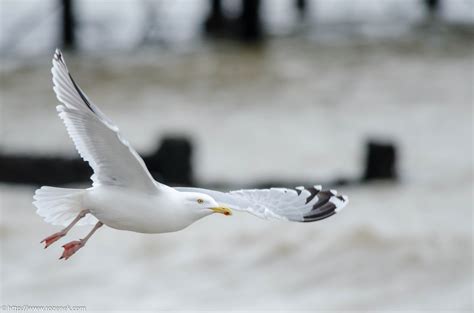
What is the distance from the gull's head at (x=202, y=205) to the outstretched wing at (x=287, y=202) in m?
0.39

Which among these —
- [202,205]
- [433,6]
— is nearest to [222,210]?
[202,205]

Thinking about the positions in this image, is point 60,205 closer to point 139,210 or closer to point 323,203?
point 139,210

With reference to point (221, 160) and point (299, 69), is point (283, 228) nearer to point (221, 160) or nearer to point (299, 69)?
point (221, 160)

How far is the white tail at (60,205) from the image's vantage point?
15.8ft

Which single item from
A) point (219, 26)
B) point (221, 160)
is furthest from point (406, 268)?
point (219, 26)

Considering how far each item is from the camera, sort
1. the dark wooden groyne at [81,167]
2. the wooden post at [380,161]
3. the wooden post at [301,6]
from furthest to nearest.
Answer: the wooden post at [301,6] < the wooden post at [380,161] < the dark wooden groyne at [81,167]

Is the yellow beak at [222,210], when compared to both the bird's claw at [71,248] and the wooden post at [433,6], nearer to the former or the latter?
the bird's claw at [71,248]

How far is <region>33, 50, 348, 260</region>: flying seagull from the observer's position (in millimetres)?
4426

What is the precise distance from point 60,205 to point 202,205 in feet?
2.12

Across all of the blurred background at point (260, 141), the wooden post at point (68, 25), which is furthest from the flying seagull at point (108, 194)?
the wooden post at point (68, 25)

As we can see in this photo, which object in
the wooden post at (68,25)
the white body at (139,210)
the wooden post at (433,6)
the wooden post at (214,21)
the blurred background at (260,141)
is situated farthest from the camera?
the wooden post at (433,6)

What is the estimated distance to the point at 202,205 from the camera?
4.50 m

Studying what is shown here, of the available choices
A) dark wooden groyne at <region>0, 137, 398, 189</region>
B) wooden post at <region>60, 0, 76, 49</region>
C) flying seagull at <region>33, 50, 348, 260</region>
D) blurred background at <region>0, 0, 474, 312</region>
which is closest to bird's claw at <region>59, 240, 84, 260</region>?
flying seagull at <region>33, 50, 348, 260</region>

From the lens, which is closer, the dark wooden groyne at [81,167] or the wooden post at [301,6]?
the dark wooden groyne at [81,167]
